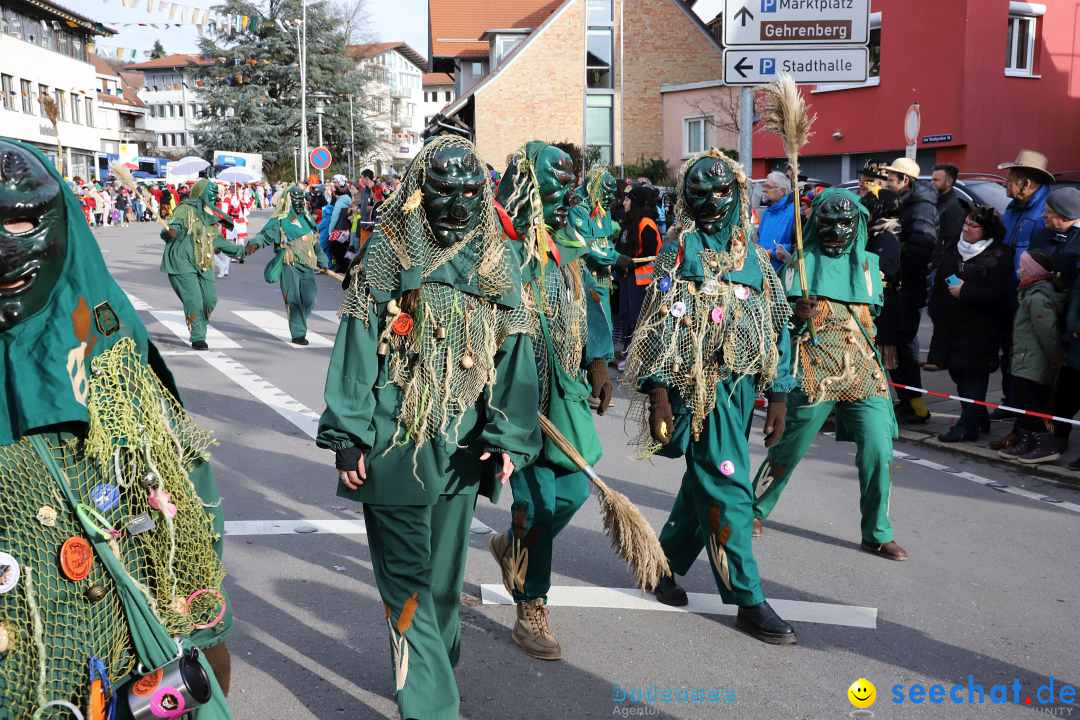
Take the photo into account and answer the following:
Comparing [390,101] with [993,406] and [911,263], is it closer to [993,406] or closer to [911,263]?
[911,263]

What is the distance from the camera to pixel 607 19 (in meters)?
39.8

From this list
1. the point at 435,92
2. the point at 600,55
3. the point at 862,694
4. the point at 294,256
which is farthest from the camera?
the point at 435,92

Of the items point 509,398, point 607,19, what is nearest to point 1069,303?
point 509,398

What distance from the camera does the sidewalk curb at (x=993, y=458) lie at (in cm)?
746

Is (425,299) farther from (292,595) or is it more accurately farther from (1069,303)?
(1069,303)

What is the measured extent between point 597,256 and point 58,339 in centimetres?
501

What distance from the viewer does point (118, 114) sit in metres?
87.7

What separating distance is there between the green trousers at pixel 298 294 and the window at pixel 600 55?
94.4 feet

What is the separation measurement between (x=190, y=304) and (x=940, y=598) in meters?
9.88

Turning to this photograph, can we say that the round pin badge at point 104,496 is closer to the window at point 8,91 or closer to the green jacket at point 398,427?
the green jacket at point 398,427

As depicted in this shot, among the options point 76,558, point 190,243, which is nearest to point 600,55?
point 190,243

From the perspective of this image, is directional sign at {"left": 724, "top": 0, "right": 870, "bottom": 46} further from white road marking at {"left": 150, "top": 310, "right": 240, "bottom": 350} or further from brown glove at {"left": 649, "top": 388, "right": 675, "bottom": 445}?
white road marking at {"left": 150, "top": 310, "right": 240, "bottom": 350}

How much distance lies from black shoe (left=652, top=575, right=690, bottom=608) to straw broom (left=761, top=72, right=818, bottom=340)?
172 centimetres

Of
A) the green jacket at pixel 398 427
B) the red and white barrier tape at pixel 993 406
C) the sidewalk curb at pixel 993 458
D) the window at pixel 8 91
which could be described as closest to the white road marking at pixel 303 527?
the green jacket at pixel 398 427
